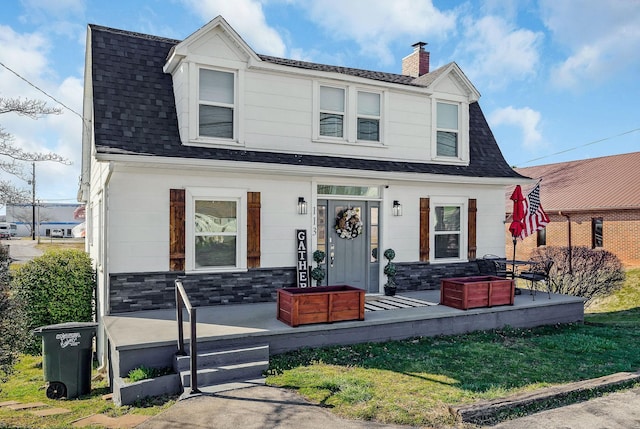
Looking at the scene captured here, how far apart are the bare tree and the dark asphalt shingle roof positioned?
5994 millimetres

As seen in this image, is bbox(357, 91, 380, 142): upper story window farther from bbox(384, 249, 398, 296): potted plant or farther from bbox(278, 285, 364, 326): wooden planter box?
bbox(278, 285, 364, 326): wooden planter box

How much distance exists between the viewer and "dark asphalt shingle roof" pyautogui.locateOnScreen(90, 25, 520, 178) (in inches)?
316

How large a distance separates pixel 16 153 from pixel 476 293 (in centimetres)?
1449

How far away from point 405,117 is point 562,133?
21.0 m

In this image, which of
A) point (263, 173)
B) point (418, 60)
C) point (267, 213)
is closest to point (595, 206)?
point (418, 60)

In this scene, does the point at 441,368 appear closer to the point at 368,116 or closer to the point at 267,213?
the point at 267,213

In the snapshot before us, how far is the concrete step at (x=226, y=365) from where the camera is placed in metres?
5.61

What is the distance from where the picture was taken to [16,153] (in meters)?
14.1

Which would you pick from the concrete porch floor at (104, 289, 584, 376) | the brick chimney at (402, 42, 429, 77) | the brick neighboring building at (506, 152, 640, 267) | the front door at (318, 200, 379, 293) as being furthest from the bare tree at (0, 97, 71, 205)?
the brick neighboring building at (506, 152, 640, 267)

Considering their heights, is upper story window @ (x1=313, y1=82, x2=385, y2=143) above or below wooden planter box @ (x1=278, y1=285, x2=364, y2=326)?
above

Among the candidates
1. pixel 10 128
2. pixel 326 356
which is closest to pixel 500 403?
pixel 326 356

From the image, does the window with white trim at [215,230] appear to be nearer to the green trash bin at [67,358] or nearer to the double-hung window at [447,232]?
the green trash bin at [67,358]

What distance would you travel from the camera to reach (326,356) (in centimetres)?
663

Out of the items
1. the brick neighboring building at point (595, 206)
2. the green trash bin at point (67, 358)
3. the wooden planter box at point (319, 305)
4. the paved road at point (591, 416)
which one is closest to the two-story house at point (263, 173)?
the green trash bin at point (67, 358)
